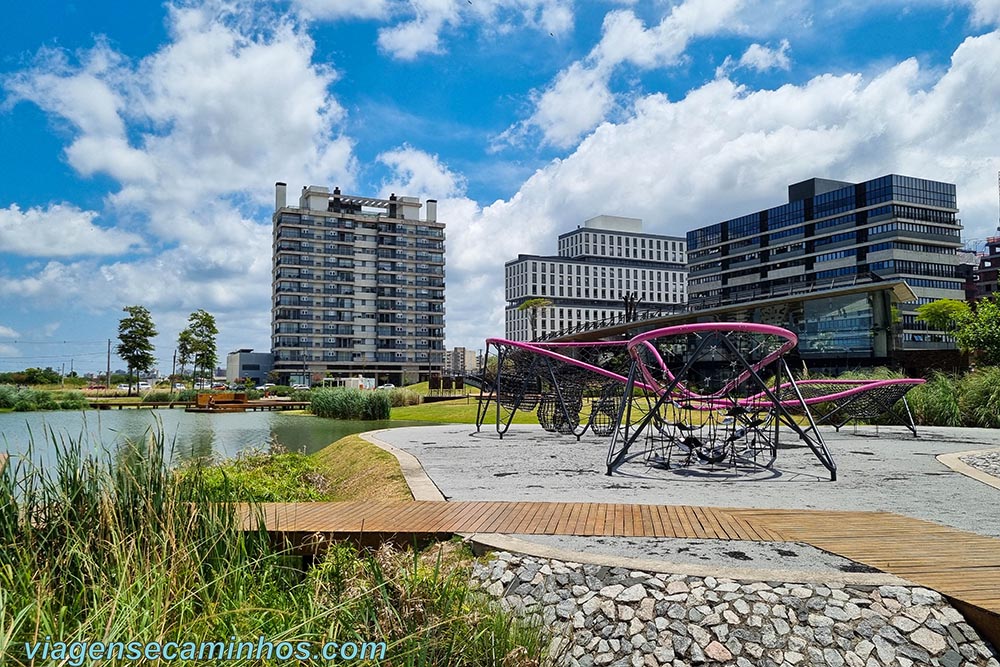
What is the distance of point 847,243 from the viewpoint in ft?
285

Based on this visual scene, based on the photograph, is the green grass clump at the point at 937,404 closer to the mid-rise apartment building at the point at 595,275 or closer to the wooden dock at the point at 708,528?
the wooden dock at the point at 708,528

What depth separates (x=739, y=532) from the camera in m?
5.52

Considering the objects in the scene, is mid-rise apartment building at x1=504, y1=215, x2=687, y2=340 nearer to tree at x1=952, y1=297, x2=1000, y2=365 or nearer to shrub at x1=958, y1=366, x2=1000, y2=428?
tree at x1=952, y1=297, x2=1000, y2=365

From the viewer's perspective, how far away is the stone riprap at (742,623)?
3.94m

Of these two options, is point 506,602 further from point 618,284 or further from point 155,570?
point 618,284

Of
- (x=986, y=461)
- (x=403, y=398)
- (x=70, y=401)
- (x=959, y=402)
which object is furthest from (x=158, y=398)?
(x=986, y=461)

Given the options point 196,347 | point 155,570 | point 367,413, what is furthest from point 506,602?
point 196,347

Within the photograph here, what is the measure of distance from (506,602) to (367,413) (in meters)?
25.7

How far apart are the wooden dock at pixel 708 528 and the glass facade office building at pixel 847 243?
5649 centimetres

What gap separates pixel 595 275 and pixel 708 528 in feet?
485

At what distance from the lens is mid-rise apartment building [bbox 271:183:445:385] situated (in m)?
89.2

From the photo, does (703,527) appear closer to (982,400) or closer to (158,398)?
(982,400)

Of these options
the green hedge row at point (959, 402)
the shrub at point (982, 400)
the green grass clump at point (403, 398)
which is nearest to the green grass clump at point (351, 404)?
the green grass clump at point (403, 398)

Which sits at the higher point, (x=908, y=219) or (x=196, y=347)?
(x=908, y=219)
